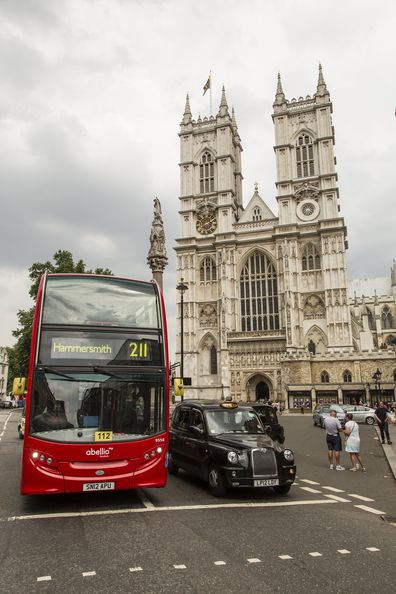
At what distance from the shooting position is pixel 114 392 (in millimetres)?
7289

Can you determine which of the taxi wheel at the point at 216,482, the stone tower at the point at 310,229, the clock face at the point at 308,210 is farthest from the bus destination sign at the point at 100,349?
the clock face at the point at 308,210

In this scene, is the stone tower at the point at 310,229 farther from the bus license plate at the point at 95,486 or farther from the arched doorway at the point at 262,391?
the bus license plate at the point at 95,486

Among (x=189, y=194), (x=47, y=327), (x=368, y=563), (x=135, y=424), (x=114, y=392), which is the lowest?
(x=368, y=563)

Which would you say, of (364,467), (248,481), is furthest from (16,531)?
(364,467)

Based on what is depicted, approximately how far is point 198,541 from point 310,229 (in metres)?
45.2

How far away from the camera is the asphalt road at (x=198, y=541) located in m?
4.31

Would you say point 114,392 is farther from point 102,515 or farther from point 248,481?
point 248,481

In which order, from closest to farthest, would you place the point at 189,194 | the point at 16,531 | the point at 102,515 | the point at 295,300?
1. the point at 16,531
2. the point at 102,515
3. the point at 295,300
4. the point at 189,194

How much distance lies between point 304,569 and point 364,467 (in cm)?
814

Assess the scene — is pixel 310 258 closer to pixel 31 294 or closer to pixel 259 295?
pixel 259 295

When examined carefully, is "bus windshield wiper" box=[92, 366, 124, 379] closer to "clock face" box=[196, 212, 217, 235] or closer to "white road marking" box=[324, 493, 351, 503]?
"white road marking" box=[324, 493, 351, 503]

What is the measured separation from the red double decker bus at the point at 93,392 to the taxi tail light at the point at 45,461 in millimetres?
14

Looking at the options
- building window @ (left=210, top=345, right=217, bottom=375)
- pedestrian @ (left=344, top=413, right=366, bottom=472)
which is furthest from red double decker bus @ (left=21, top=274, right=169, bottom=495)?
building window @ (left=210, top=345, right=217, bottom=375)

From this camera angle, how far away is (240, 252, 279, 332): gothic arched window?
4856 cm
